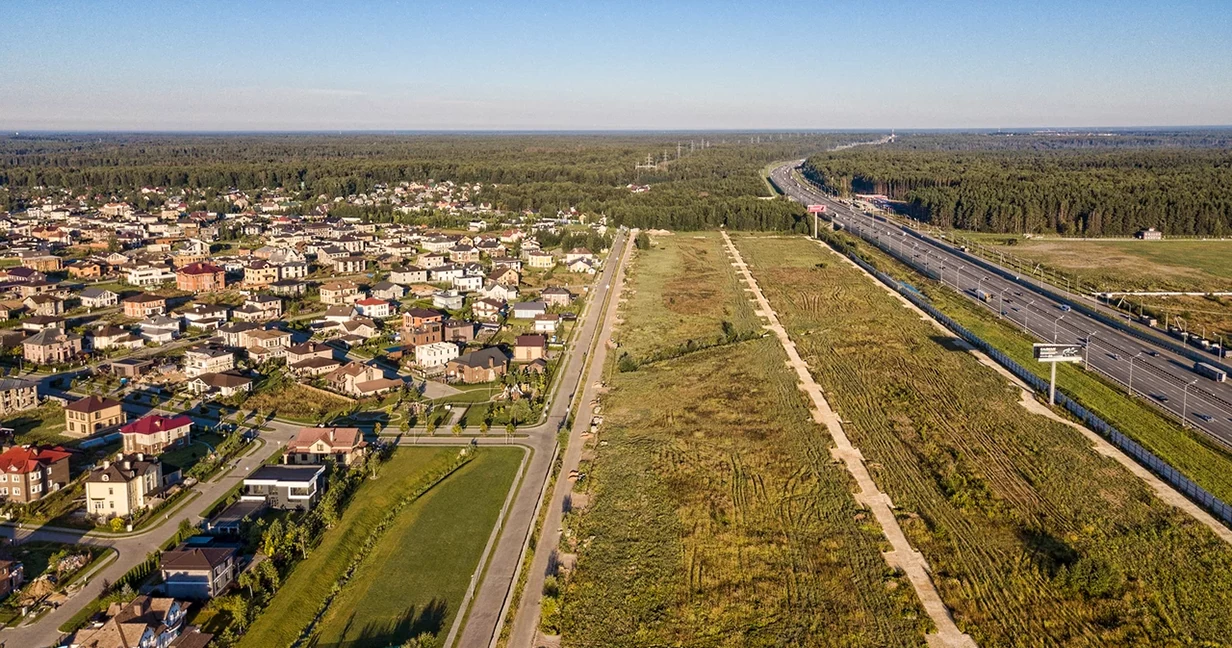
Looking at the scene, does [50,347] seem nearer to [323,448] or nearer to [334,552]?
[323,448]

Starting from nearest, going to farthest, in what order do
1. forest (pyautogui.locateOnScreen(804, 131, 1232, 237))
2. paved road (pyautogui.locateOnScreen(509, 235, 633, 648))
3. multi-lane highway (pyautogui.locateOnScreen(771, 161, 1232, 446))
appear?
1. paved road (pyautogui.locateOnScreen(509, 235, 633, 648))
2. multi-lane highway (pyautogui.locateOnScreen(771, 161, 1232, 446))
3. forest (pyautogui.locateOnScreen(804, 131, 1232, 237))

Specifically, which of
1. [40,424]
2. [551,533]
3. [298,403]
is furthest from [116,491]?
[551,533]

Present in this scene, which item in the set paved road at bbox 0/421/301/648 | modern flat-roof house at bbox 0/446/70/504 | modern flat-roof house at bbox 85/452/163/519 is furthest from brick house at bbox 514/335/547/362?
modern flat-roof house at bbox 0/446/70/504

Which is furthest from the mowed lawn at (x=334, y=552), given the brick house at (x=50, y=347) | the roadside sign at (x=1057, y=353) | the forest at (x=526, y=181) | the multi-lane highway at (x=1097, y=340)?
the forest at (x=526, y=181)

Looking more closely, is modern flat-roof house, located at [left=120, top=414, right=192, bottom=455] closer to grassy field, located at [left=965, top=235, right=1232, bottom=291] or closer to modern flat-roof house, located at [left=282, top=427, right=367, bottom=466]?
modern flat-roof house, located at [left=282, top=427, right=367, bottom=466]

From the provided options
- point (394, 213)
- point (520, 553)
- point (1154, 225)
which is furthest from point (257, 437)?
point (1154, 225)
